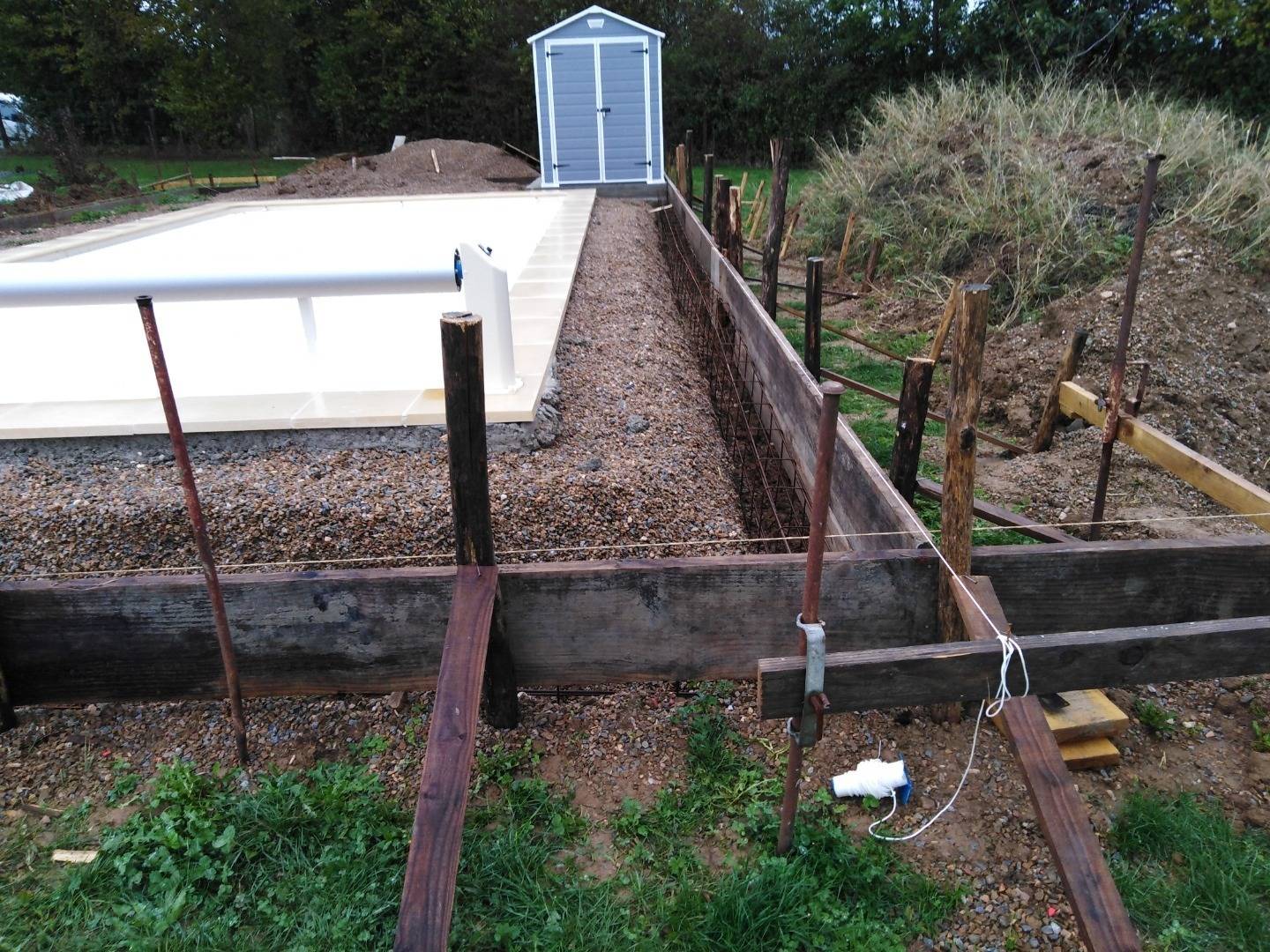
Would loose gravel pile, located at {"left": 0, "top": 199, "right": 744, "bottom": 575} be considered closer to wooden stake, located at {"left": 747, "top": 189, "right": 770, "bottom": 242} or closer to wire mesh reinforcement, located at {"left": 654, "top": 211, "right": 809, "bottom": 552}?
wire mesh reinforcement, located at {"left": 654, "top": 211, "right": 809, "bottom": 552}

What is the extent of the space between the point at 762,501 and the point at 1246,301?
483 centimetres

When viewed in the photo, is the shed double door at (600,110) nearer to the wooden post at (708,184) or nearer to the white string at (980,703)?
the wooden post at (708,184)

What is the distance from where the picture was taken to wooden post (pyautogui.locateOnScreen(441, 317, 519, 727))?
2.10 meters

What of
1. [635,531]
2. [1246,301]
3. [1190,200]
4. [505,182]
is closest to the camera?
[635,531]

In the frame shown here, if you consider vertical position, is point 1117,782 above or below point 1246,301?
below

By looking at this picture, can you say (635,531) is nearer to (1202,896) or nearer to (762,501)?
(762,501)

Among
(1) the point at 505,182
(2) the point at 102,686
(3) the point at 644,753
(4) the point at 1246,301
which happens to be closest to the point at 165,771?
(2) the point at 102,686

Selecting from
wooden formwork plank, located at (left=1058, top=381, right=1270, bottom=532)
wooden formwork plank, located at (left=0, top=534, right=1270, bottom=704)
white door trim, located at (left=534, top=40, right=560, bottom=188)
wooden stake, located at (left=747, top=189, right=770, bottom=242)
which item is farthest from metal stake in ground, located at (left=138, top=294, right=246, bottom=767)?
white door trim, located at (left=534, top=40, right=560, bottom=188)

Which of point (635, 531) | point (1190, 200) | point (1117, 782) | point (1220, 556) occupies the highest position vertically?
point (1190, 200)

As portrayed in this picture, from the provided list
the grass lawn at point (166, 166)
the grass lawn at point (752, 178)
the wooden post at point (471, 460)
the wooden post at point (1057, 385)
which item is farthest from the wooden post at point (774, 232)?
the grass lawn at point (166, 166)

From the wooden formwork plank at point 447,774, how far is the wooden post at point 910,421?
179cm

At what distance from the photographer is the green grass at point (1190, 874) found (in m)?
1.90

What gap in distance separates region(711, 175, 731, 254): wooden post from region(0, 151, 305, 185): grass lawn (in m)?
16.6

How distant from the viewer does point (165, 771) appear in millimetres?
2314
